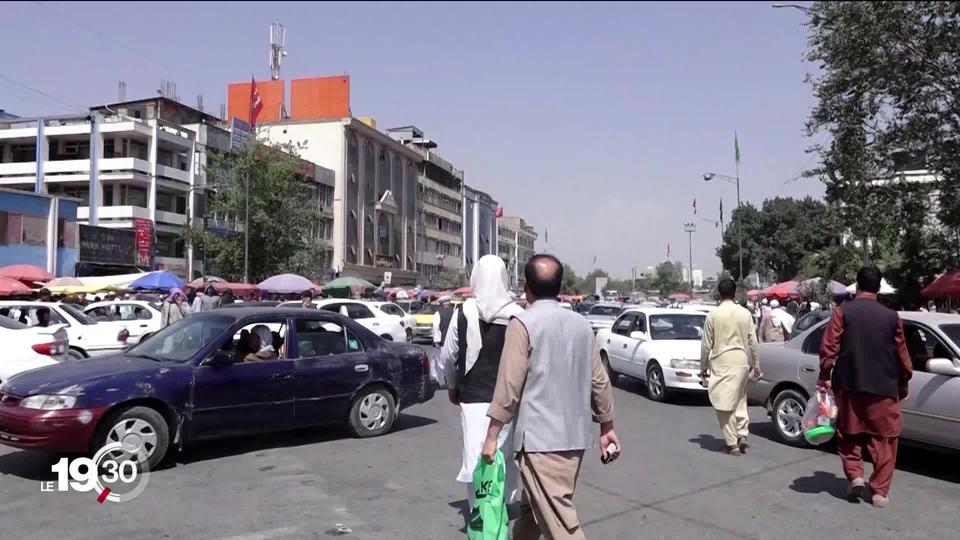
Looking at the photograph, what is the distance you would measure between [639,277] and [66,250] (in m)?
108

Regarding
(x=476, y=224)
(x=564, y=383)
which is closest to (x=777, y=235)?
(x=476, y=224)

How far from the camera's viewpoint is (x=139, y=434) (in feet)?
22.4

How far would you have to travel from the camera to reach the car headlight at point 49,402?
6516 mm

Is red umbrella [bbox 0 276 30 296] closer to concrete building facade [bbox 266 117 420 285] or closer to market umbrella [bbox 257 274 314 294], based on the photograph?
market umbrella [bbox 257 274 314 294]

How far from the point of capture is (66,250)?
37000 mm

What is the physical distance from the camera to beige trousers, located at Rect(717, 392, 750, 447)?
26.3 feet

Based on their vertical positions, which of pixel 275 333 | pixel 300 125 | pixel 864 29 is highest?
pixel 300 125

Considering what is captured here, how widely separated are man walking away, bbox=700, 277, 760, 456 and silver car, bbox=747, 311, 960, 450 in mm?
743

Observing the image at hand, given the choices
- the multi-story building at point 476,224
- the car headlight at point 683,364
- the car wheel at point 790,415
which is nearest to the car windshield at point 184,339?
the car wheel at point 790,415

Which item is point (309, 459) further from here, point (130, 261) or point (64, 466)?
point (130, 261)

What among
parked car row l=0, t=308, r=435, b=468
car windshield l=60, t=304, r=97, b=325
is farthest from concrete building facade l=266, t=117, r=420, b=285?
parked car row l=0, t=308, r=435, b=468

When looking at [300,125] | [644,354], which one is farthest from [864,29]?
[300,125]

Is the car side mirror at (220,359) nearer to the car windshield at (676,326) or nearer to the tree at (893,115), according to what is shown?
the car windshield at (676,326)

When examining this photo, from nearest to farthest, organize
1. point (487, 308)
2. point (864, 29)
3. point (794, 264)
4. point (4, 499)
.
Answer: point (487, 308) < point (4, 499) < point (864, 29) < point (794, 264)
